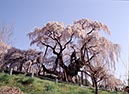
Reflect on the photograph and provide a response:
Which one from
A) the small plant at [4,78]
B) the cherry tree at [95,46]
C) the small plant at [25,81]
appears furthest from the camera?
the cherry tree at [95,46]

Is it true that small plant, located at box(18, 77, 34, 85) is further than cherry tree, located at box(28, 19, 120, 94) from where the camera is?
No

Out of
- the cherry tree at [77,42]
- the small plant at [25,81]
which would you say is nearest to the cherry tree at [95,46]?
the cherry tree at [77,42]

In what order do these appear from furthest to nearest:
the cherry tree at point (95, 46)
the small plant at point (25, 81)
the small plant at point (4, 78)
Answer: the cherry tree at point (95, 46) < the small plant at point (25, 81) < the small plant at point (4, 78)

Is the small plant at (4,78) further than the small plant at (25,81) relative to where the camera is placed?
No

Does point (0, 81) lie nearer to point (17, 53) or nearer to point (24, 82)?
point (24, 82)

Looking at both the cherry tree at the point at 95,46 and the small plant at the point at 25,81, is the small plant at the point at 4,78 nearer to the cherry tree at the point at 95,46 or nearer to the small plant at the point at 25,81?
the small plant at the point at 25,81

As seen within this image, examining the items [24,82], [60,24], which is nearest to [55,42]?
[60,24]

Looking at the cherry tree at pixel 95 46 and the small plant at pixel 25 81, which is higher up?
the cherry tree at pixel 95 46

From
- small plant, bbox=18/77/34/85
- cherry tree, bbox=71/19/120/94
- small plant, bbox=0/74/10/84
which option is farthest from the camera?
cherry tree, bbox=71/19/120/94

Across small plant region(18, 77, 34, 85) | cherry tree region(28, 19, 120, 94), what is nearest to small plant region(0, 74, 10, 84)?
small plant region(18, 77, 34, 85)

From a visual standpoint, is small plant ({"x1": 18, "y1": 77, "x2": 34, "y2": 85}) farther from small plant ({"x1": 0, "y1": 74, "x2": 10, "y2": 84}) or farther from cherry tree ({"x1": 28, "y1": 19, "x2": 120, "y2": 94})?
cherry tree ({"x1": 28, "y1": 19, "x2": 120, "y2": 94})

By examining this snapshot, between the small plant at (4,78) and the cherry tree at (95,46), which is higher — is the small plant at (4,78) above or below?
below

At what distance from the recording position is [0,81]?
9.98 m

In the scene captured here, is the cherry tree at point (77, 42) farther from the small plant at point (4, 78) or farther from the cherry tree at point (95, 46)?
the small plant at point (4, 78)
